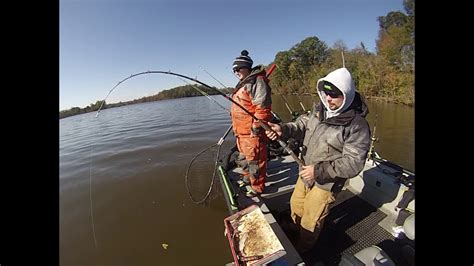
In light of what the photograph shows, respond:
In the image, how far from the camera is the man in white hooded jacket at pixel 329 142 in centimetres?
188

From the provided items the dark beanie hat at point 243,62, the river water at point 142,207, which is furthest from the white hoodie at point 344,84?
the river water at point 142,207

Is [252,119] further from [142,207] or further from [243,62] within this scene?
[142,207]

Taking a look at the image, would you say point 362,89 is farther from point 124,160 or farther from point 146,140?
point 124,160

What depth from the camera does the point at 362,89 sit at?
71.8ft

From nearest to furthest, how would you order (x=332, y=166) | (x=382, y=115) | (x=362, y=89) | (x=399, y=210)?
1. (x=332, y=166)
2. (x=399, y=210)
3. (x=382, y=115)
4. (x=362, y=89)

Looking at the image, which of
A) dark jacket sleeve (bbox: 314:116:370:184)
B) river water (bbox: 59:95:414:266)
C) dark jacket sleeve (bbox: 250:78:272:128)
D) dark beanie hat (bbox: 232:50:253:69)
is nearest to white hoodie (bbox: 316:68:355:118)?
dark jacket sleeve (bbox: 314:116:370:184)

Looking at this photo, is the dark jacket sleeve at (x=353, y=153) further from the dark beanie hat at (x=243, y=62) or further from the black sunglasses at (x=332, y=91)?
the dark beanie hat at (x=243, y=62)

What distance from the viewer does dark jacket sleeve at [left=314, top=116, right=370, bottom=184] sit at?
6.10 feet
